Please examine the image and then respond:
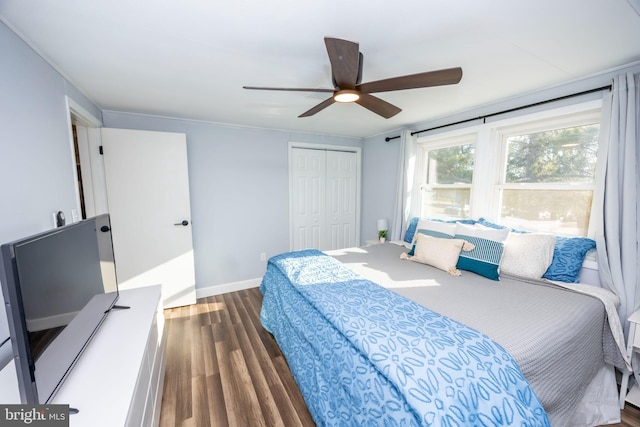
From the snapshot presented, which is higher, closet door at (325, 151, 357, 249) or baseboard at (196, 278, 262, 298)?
closet door at (325, 151, 357, 249)

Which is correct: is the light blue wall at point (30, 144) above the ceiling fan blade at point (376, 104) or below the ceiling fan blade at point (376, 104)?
below

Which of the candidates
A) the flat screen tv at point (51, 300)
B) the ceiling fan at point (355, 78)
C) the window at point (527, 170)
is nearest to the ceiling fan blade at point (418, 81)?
the ceiling fan at point (355, 78)

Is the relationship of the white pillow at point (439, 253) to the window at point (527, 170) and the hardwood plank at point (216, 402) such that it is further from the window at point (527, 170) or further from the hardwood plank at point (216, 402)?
the hardwood plank at point (216, 402)

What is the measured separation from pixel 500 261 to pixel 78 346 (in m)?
2.70

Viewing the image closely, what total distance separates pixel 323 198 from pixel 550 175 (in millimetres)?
2726

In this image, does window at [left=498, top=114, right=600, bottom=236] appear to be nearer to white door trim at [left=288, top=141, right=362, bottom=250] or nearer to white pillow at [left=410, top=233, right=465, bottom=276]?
white pillow at [left=410, top=233, right=465, bottom=276]

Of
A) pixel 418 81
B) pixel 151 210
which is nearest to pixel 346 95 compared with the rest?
pixel 418 81

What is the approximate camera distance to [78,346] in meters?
1.13

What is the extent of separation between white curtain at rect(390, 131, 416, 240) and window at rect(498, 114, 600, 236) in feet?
3.29

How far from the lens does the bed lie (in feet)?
3.08

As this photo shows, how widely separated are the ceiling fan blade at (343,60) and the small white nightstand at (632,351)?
7.42 ft

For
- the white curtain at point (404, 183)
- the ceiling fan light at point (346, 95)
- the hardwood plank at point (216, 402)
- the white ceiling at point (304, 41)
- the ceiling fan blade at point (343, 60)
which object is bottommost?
the hardwood plank at point (216, 402)

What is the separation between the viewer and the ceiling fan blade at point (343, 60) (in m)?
1.15

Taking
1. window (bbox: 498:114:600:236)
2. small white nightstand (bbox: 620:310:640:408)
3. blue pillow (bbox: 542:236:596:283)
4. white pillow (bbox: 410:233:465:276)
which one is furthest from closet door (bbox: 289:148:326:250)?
small white nightstand (bbox: 620:310:640:408)
